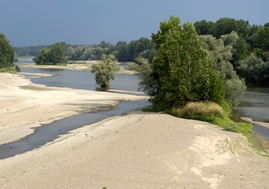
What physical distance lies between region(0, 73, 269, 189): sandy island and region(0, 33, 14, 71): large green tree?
109 m

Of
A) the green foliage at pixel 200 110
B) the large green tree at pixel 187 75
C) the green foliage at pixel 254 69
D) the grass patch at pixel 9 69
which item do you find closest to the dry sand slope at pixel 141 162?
the green foliage at pixel 200 110

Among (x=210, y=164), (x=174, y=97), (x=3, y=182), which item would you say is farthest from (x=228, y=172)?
(x=174, y=97)

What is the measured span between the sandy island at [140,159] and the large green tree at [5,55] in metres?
109

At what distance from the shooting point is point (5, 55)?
457ft

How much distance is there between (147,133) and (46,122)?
42.9 feet

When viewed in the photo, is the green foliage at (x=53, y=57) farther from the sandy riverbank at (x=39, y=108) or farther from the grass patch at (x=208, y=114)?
the grass patch at (x=208, y=114)

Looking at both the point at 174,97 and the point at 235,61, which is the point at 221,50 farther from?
the point at 235,61

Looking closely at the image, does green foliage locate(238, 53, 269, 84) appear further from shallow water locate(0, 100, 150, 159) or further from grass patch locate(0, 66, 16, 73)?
grass patch locate(0, 66, 16, 73)

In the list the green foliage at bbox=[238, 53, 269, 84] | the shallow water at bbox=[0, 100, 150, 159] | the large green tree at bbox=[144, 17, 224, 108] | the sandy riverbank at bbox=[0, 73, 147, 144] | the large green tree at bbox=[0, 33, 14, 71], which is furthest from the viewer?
the large green tree at bbox=[0, 33, 14, 71]

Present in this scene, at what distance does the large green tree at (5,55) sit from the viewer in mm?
135750

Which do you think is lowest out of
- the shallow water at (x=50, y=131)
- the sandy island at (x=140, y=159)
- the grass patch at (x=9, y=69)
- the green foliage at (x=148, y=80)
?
the grass patch at (x=9, y=69)

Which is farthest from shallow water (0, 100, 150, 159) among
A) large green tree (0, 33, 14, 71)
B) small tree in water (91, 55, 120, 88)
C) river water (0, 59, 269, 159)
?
large green tree (0, 33, 14, 71)

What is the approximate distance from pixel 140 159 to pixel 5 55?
5123 inches

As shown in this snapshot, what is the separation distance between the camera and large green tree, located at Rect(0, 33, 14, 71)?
135750 millimetres
